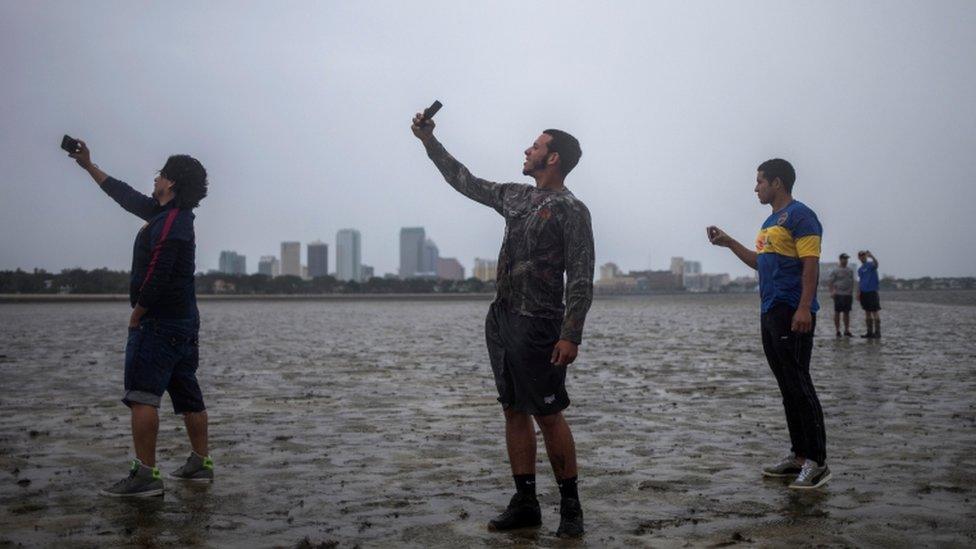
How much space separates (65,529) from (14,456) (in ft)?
8.32

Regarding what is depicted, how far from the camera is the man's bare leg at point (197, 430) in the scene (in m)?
6.18

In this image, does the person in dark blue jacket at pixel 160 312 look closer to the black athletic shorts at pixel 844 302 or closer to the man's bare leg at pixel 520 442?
the man's bare leg at pixel 520 442

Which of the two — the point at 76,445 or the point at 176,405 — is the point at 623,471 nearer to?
the point at 176,405

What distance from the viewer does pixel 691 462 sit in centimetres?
673

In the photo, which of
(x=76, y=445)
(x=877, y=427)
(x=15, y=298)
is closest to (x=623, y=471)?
(x=877, y=427)

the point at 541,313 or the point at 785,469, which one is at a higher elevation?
the point at 541,313

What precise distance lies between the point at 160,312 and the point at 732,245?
152 inches

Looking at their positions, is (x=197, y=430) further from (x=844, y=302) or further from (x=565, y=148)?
(x=844, y=302)

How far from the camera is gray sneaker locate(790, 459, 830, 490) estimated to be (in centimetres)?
580

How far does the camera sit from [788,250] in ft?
20.3

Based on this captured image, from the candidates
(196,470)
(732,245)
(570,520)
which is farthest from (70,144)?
(732,245)

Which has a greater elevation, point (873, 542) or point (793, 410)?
point (793, 410)

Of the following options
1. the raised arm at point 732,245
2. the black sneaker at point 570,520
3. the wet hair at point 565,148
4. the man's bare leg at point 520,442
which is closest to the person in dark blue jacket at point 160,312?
the man's bare leg at point 520,442

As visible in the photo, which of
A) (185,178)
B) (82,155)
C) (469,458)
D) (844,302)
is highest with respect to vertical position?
(82,155)
